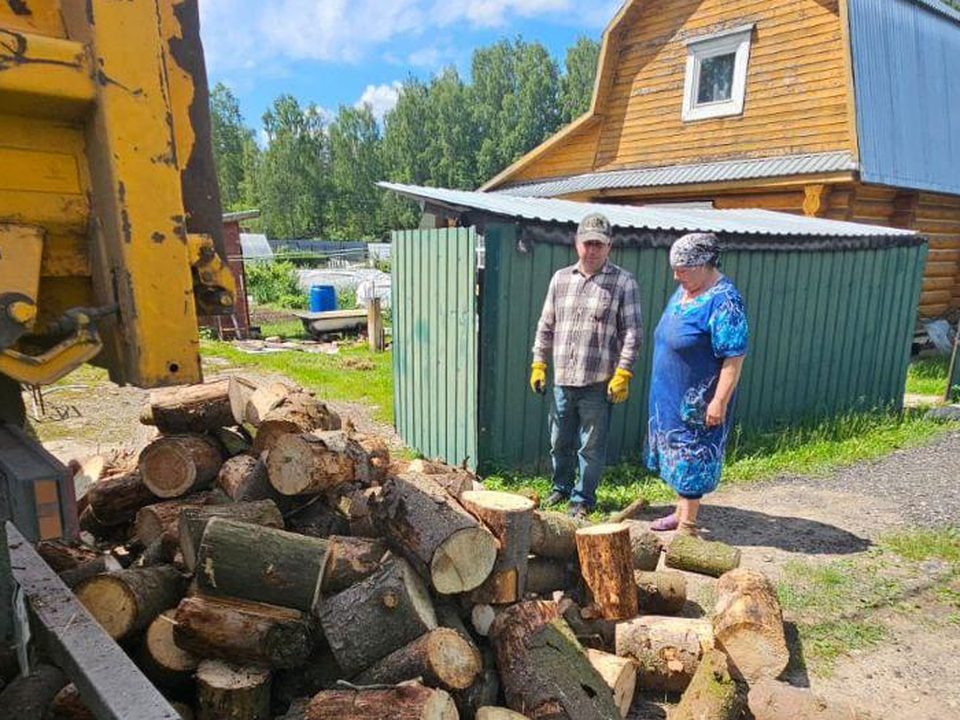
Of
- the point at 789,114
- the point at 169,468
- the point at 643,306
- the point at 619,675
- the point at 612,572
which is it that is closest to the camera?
the point at 619,675

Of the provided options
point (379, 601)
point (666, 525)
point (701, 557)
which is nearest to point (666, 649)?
point (701, 557)

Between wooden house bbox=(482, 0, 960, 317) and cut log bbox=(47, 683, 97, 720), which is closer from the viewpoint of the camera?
cut log bbox=(47, 683, 97, 720)

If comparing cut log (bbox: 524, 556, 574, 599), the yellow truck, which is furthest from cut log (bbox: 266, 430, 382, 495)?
the yellow truck

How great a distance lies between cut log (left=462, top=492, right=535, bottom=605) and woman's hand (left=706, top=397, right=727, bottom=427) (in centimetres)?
134

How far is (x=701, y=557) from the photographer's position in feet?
11.6

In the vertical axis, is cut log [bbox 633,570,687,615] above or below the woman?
below

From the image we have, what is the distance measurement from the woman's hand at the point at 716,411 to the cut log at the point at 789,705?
57.3 inches

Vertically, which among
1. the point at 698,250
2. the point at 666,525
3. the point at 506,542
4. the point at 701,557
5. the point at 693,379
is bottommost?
the point at 666,525

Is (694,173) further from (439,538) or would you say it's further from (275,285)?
(275,285)

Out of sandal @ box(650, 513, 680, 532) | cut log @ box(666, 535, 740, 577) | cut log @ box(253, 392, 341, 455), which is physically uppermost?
cut log @ box(253, 392, 341, 455)

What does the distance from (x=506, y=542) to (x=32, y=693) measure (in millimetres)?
1744

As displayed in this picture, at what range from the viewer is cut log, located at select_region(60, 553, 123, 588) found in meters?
2.48

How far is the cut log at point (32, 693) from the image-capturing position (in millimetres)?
1965

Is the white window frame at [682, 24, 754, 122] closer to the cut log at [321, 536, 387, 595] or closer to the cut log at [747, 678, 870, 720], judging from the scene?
the cut log at [747, 678, 870, 720]
